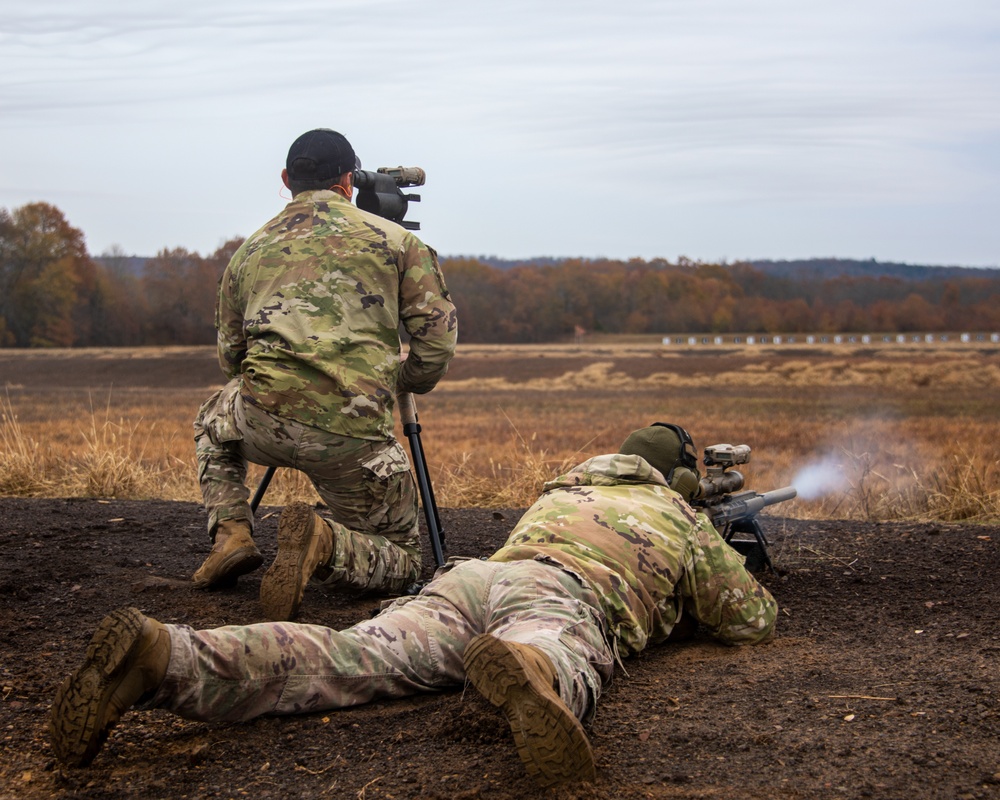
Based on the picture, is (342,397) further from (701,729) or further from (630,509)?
(701,729)

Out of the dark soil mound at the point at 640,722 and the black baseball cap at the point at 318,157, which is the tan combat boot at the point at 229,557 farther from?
the black baseball cap at the point at 318,157

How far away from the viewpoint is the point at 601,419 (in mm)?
23422

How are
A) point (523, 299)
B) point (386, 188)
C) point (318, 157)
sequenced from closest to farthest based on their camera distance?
point (318, 157)
point (386, 188)
point (523, 299)

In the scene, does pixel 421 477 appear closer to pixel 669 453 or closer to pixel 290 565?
pixel 290 565

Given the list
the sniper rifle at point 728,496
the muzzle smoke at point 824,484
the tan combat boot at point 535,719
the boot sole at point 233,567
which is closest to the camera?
the tan combat boot at point 535,719

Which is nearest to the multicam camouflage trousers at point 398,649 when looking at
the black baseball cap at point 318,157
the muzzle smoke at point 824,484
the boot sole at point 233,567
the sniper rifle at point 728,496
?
the boot sole at point 233,567

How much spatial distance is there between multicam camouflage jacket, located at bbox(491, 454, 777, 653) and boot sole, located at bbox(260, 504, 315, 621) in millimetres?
775

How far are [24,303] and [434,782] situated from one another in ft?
196

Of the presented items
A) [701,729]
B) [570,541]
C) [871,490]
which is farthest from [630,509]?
[871,490]

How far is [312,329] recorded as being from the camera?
4.12 m

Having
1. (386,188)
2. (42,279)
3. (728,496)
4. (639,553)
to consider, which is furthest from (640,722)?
(42,279)

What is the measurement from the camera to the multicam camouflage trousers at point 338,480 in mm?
4133

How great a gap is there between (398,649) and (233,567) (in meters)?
1.54

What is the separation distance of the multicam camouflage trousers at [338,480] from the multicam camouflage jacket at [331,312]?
0.07 m
